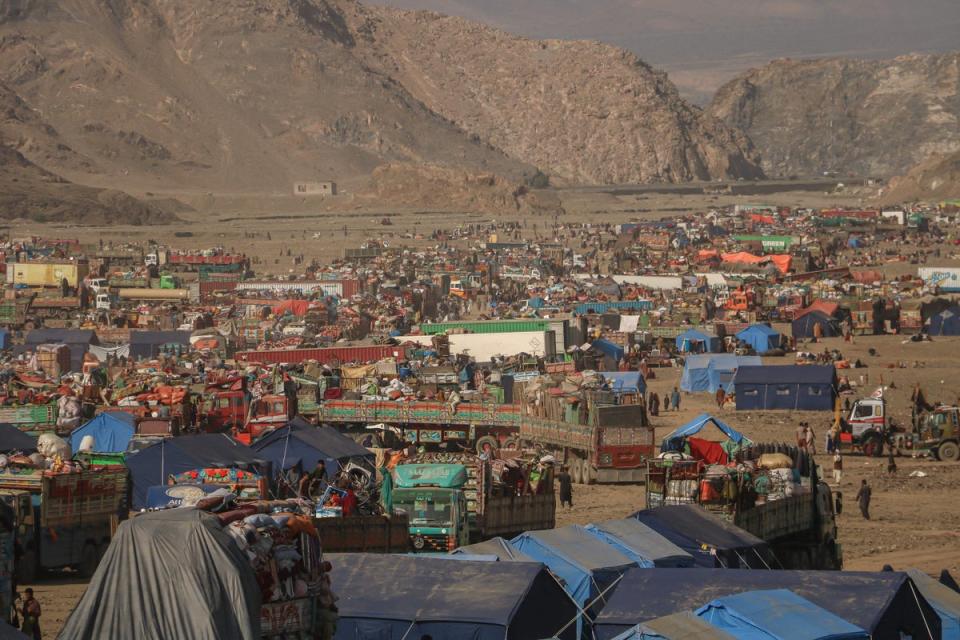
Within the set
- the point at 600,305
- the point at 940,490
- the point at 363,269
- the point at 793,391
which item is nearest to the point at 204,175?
the point at 363,269

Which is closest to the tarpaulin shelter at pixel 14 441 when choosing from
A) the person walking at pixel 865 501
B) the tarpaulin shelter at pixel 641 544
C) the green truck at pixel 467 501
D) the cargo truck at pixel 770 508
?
the green truck at pixel 467 501

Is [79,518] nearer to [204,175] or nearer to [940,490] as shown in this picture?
[940,490]

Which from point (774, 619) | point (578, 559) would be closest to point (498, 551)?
point (578, 559)

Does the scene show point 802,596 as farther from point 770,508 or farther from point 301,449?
point 301,449

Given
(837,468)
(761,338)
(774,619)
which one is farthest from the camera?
(761,338)

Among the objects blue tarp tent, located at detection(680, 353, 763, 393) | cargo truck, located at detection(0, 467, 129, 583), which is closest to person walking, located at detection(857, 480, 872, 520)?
cargo truck, located at detection(0, 467, 129, 583)

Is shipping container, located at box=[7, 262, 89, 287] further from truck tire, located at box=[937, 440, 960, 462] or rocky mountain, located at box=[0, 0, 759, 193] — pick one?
rocky mountain, located at box=[0, 0, 759, 193]
